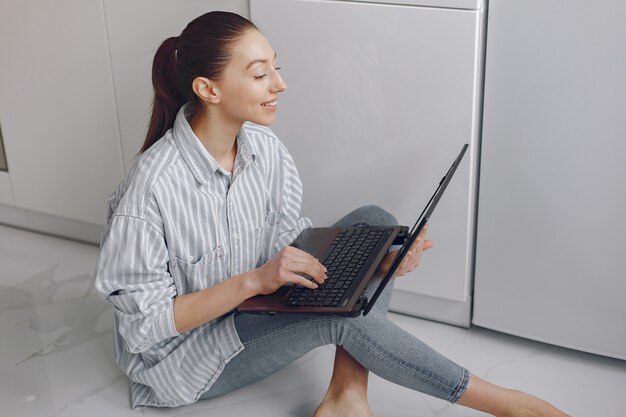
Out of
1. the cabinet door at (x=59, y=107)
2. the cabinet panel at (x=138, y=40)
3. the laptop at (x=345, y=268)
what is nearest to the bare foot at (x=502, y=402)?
the laptop at (x=345, y=268)

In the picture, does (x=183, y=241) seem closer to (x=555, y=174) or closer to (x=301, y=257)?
(x=301, y=257)

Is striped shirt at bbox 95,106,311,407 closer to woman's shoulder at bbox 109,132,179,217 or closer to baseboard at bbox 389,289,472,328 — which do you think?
woman's shoulder at bbox 109,132,179,217

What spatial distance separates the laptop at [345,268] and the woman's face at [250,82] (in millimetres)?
289

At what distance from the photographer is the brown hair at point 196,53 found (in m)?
1.50

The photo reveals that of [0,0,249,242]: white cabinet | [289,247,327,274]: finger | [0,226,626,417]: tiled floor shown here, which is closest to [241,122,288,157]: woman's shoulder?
[289,247,327,274]: finger

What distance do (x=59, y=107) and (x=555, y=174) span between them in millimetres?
1288

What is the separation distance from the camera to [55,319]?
84.0 inches

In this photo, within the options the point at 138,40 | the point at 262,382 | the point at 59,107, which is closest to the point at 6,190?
the point at 59,107

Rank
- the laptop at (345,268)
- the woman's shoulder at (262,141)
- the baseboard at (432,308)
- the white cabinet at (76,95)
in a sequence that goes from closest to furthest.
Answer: the laptop at (345,268), the woman's shoulder at (262,141), the baseboard at (432,308), the white cabinet at (76,95)

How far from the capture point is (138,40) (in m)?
2.12

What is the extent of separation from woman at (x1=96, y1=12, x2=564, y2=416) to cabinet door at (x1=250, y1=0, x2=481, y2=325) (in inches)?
8.8

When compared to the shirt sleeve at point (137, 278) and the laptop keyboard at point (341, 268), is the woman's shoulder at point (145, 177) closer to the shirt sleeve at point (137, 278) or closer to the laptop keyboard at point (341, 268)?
the shirt sleeve at point (137, 278)

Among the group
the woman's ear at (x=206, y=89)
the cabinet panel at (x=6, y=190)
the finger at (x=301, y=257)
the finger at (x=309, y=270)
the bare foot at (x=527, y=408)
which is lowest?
the bare foot at (x=527, y=408)

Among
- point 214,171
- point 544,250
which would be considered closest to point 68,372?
point 214,171
